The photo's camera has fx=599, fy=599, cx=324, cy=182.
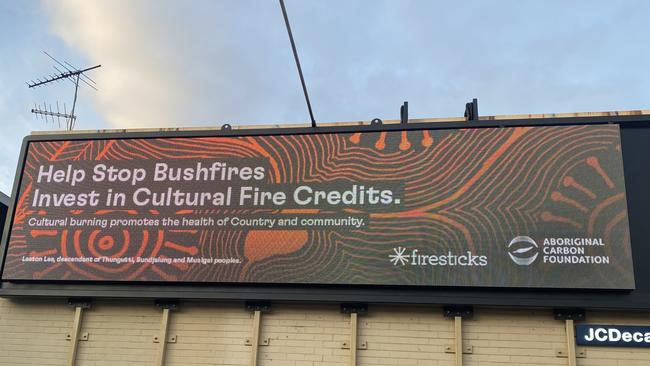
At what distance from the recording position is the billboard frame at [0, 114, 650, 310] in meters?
7.75

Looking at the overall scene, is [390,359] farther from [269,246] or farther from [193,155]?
[193,155]

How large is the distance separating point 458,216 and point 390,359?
7.06 feet

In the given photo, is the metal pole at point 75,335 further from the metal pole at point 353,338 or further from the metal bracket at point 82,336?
the metal pole at point 353,338

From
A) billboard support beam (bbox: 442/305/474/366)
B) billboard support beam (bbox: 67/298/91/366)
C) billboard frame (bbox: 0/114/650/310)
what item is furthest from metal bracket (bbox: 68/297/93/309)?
billboard support beam (bbox: 442/305/474/366)

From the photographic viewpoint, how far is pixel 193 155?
942 cm

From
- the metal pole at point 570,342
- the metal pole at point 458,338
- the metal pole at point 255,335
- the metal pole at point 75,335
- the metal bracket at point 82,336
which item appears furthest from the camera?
the metal bracket at point 82,336

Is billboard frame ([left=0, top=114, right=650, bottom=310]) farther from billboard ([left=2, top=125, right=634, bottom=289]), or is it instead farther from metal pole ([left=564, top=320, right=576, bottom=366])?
metal pole ([left=564, top=320, right=576, bottom=366])

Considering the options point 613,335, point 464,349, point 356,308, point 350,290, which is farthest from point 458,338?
point 613,335

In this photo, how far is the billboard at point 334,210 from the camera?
8023 millimetres

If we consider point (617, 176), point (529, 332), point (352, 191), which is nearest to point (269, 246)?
point (352, 191)

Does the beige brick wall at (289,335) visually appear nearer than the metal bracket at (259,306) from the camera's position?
Yes

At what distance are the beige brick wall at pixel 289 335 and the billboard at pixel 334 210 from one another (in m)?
0.47

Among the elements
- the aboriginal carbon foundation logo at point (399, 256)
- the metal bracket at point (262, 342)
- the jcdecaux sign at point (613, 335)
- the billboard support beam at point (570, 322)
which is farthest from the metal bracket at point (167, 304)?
the jcdecaux sign at point (613, 335)

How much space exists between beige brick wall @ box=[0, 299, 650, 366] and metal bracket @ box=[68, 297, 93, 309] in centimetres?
9
